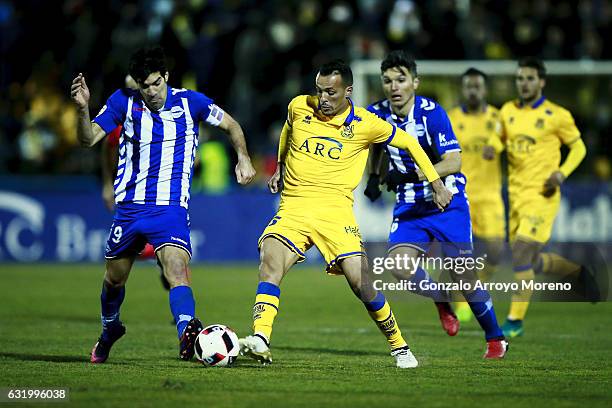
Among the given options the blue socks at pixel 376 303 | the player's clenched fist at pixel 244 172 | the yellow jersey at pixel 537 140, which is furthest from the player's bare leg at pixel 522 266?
the player's clenched fist at pixel 244 172

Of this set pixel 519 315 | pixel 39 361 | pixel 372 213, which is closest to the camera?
pixel 39 361

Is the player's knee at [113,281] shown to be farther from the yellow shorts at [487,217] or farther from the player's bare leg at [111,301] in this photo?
the yellow shorts at [487,217]

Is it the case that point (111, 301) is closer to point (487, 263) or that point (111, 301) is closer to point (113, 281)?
point (113, 281)

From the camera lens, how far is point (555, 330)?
11.6 m

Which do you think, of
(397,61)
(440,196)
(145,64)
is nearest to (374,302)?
(440,196)

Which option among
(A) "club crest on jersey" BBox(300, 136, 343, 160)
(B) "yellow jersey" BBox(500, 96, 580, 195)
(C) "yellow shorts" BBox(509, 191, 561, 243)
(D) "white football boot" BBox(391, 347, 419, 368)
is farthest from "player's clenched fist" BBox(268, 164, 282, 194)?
(B) "yellow jersey" BBox(500, 96, 580, 195)

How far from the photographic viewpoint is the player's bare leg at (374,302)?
310 inches

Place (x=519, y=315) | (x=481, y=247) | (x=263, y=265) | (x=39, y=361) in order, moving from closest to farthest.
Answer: (x=263, y=265), (x=39, y=361), (x=519, y=315), (x=481, y=247)

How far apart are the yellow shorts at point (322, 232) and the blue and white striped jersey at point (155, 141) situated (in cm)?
82

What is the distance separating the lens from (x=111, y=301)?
8352 millimetres

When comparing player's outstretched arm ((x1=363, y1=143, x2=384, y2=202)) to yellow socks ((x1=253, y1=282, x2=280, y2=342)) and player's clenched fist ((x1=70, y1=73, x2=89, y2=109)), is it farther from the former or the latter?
A: player's clenched fist ((x1=70, y1=73, x2=89, y2=109))

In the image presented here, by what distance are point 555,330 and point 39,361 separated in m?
5.60

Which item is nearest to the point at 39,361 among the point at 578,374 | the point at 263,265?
the point at 263,265

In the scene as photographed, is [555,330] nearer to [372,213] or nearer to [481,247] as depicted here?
[481,247]
